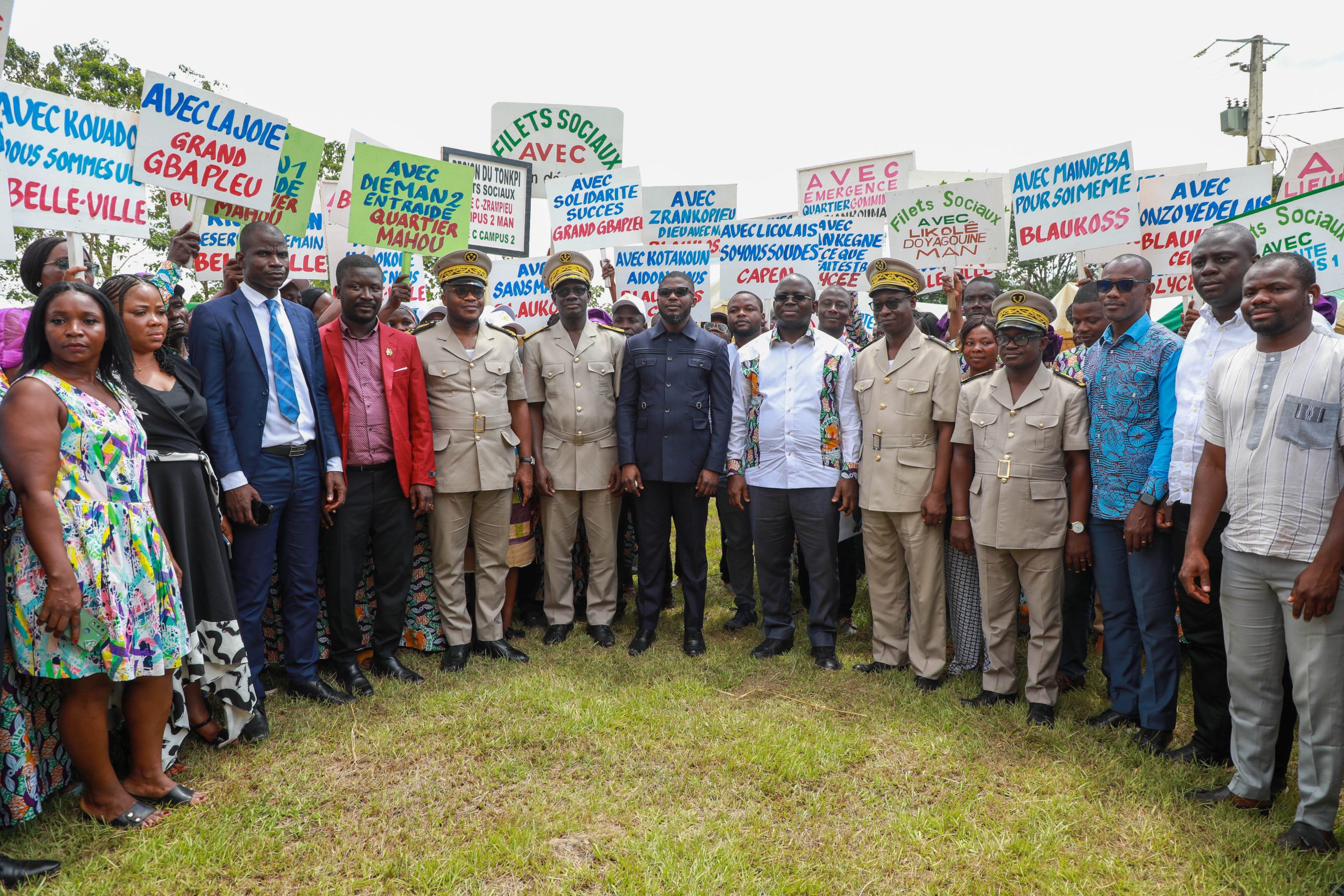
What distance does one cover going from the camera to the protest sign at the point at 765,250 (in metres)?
8.89

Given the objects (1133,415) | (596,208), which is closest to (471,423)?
(596,208)

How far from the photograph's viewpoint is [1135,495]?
163 inches

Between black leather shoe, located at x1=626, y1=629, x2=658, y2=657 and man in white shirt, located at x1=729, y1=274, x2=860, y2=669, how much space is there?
2.41 ft

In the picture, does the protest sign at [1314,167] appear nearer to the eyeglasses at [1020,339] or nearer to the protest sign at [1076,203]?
the protest sign at [1076,203]

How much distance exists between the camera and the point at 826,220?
29.1 feet

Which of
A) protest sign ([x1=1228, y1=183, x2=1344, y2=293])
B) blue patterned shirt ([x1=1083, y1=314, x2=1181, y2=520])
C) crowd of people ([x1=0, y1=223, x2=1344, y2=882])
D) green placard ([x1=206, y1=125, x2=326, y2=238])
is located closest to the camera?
crowd of people ([x1=0, y1=223, x2=1344, y2=882])

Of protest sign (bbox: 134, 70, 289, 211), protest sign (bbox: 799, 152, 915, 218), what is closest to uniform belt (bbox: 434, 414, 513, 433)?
protest sign (bbox: 134, 70, 289, 211)

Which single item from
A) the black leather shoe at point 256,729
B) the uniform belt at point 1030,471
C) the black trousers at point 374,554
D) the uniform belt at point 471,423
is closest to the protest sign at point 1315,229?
the uniform belt at point 1030,471

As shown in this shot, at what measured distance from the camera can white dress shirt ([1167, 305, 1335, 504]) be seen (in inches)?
153

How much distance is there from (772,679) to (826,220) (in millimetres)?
5393

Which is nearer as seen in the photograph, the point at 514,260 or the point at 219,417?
the point at 219,417

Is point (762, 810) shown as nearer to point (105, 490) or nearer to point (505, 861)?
point (505, 861)

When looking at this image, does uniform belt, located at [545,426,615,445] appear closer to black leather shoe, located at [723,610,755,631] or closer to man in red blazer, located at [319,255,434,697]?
man in red blazer, located at [319,255,434,697]

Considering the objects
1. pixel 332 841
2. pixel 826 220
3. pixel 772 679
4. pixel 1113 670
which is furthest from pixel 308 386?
pixel 826 220
